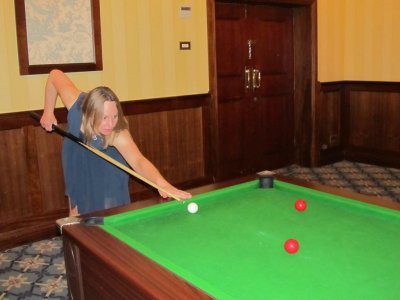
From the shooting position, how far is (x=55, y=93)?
2785 mm

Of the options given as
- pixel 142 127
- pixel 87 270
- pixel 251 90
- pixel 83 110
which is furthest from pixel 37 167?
pixel 251 90

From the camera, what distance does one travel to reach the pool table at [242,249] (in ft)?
4.24

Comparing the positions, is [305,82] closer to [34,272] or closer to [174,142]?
[174,142]

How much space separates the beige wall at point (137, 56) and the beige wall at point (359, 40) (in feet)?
5.84

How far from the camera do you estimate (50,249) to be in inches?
131

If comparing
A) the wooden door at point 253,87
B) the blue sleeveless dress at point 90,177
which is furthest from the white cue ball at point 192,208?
the wooden door at point 253,87

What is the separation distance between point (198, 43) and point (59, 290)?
256cm

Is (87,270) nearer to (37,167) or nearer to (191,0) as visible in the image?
(37,167)

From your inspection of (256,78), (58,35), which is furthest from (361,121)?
(58,35)

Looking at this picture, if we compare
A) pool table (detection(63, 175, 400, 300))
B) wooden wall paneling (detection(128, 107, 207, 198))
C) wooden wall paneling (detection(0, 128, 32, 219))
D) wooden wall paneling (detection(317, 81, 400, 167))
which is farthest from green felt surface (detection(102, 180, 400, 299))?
wooden wall paneling (detection(317, 81, 400, 167))

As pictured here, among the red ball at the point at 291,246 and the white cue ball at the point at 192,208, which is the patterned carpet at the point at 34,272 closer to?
A: the white cue ball at the point at 192,208

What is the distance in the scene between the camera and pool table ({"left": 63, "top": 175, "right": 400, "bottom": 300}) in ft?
4.24

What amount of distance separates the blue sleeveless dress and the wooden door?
2286mm

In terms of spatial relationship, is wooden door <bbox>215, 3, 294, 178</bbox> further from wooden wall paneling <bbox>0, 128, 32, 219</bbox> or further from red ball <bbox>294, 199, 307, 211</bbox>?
red ball <bbox>294, 199, 307, 211</bbox>
